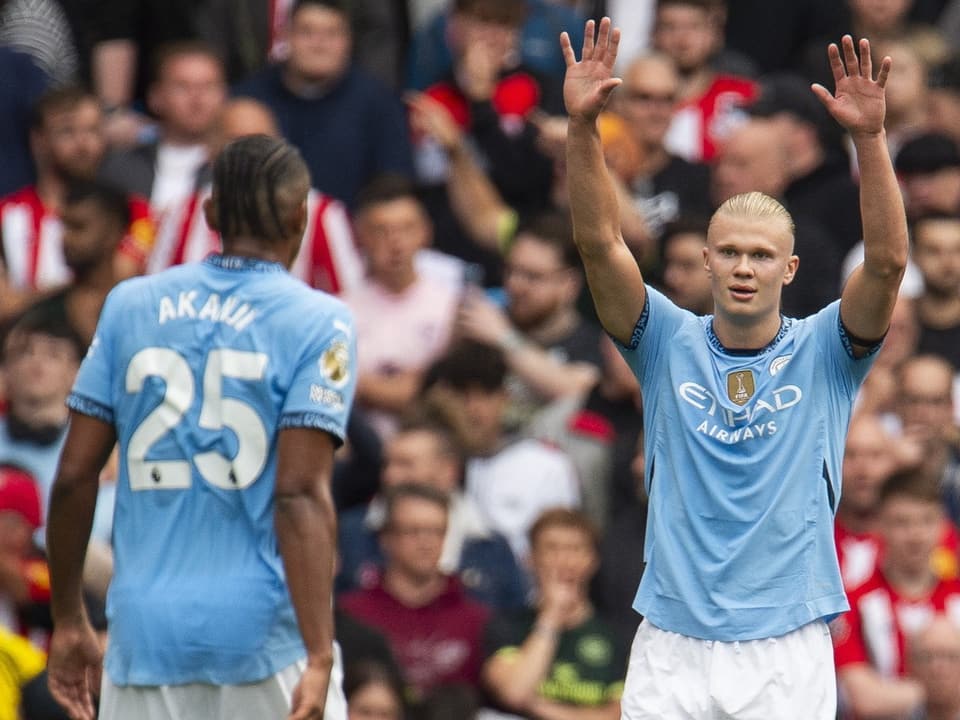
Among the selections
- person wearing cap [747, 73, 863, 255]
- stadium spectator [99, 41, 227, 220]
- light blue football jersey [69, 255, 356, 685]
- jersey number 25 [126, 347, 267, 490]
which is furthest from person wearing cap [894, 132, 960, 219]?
jersey number 25 [126, 347, 267, 490]

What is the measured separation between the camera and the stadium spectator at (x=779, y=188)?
1052cm

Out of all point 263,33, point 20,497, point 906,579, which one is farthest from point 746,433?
point 263,33

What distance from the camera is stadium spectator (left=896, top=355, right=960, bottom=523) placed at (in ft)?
33.4

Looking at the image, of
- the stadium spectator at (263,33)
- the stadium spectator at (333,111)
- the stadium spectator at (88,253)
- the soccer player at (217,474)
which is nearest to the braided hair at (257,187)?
the soccer player at (217,474)

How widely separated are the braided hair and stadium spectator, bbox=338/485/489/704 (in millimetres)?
3125

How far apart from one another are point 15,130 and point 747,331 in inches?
288

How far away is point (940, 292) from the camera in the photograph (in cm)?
1091

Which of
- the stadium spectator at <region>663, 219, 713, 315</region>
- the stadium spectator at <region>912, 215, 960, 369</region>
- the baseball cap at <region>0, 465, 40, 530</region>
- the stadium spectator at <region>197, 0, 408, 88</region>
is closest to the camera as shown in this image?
the baseball cap at <region>0, 465, 40, 530</region>

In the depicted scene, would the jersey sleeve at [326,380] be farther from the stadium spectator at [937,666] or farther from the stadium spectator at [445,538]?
the stadium spectator at [937,666]

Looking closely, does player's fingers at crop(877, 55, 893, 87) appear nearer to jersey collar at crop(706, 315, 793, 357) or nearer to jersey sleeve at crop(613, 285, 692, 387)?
jersey collar at crop(706, 315, 793, 357)

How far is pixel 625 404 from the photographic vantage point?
407 inches

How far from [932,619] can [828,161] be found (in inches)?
141

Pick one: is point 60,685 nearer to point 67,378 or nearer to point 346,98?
point 67,378

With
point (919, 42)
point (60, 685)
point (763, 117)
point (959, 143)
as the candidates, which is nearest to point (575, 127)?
point (60, 685)
